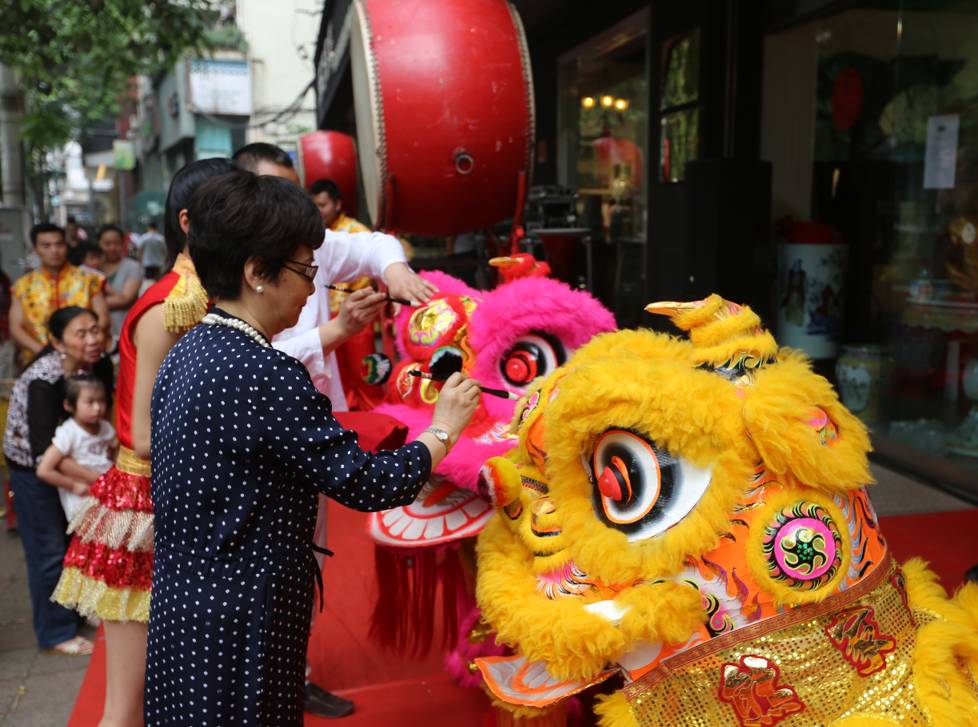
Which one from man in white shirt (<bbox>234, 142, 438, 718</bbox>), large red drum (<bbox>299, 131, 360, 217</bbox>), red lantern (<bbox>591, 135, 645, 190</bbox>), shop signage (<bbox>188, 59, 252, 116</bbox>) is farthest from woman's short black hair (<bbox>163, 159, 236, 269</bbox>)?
shop signage (<bbox>188, 59, 252, 116</bbox>)

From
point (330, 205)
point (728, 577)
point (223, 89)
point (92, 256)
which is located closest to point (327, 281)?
point (728, 577)

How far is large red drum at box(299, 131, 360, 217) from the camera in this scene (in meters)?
7.68

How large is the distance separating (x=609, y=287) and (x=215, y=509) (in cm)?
638

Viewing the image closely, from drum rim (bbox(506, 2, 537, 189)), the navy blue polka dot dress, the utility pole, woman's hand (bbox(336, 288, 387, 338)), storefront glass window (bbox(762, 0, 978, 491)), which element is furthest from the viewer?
the utility pole

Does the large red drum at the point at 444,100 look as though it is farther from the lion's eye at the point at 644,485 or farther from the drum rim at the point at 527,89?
the lion's eye at the point at 644,485

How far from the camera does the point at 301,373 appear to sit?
147 cm

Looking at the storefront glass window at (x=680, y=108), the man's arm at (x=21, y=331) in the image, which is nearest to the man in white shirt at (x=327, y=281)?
the man's arm at (x=21, y=331)

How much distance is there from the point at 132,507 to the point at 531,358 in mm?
1052

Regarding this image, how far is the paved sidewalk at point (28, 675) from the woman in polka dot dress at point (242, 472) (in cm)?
172

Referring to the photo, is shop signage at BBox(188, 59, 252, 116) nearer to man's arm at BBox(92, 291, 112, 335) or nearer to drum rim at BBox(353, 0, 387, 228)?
man's arm at BBox(92, 291, 112, 335)

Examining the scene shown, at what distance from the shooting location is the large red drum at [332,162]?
302 inches

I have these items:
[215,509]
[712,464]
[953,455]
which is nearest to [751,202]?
[953,455]

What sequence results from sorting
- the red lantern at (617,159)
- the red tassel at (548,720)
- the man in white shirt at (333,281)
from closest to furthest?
the red tassel at (548,720), the man in white shirt at (333,281), the red lantern at (617,159)

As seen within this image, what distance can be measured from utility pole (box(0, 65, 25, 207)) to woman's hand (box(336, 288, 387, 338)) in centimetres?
799
